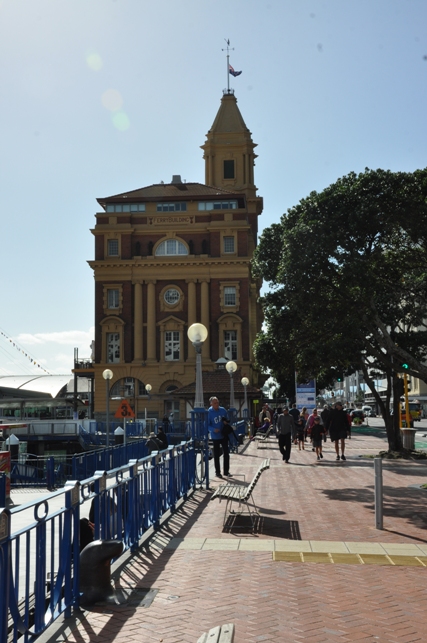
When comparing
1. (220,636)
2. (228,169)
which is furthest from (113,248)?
(220,636)

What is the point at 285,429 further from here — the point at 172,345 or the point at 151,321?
the point at 151,321

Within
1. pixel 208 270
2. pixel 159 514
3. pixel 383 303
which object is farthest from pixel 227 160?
pixel 159 514

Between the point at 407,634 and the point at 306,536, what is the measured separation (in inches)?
165

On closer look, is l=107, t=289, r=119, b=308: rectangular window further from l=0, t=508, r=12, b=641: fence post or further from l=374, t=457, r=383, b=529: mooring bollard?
l=0, t=508, r=12, b=641: fence post

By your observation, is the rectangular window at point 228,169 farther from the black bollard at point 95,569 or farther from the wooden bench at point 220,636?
the wooden bench at point 220,636

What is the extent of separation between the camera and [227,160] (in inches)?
3041

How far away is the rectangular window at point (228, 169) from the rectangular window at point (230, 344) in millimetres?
20968

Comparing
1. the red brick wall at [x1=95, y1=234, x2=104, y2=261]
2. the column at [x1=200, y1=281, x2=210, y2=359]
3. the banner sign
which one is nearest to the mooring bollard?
the banner sign

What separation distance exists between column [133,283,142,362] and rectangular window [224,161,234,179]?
19.3m

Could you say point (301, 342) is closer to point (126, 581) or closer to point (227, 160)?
point (126, 581)

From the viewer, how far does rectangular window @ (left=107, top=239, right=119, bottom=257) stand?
66.4 meters

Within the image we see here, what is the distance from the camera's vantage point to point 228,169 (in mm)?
77375

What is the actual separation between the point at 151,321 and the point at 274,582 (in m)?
58.3

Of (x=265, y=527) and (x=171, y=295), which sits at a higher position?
(x=171, y=295)
